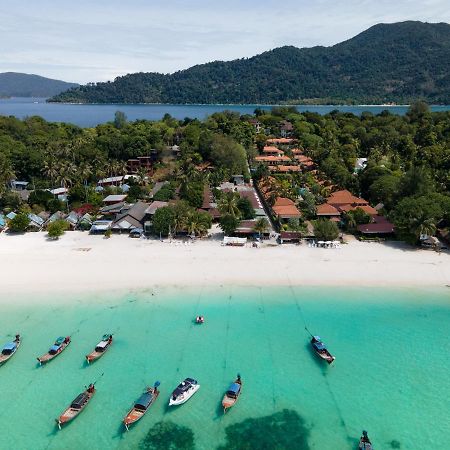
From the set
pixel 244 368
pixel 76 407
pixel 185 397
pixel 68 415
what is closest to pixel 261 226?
pixel 244 368

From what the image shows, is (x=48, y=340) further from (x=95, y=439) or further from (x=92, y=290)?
(x=95, y=439)

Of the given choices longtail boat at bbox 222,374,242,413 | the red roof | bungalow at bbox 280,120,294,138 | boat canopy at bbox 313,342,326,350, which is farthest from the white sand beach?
bungalow at bbox 280,120,294,138

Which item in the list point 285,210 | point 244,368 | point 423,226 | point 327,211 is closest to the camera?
point 244,368

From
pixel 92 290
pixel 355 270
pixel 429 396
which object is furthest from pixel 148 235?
pixel 429 396

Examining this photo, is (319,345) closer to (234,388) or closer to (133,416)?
(234,388)

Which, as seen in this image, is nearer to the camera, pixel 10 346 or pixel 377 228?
pixel 10 346

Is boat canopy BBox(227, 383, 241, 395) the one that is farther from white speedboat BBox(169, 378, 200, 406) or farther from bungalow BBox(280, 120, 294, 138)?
bungalow BBox(280, 120, 294, 138)

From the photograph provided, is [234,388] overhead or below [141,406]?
overhead
